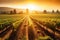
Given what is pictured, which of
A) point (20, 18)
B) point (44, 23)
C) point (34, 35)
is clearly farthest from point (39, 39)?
point (20, 18)

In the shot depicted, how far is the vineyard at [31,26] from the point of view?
214 cm

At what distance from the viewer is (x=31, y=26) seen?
222 cm

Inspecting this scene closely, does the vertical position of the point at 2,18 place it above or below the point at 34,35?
above

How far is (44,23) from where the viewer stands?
2.24m

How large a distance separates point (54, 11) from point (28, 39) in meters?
0.60

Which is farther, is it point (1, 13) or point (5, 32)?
point (1, 13)

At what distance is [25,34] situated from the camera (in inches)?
85.7

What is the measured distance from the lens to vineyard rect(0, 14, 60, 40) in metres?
2.14

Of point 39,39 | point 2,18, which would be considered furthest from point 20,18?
point 39,39

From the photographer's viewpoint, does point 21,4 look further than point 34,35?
Yes

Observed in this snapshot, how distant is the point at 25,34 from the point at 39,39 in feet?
0.72

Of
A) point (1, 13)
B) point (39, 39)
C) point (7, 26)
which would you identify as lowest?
point (39, 39)

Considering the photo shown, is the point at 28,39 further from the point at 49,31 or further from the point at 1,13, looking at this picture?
the point at 1,13

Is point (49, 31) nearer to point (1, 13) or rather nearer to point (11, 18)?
point (11, 18)
